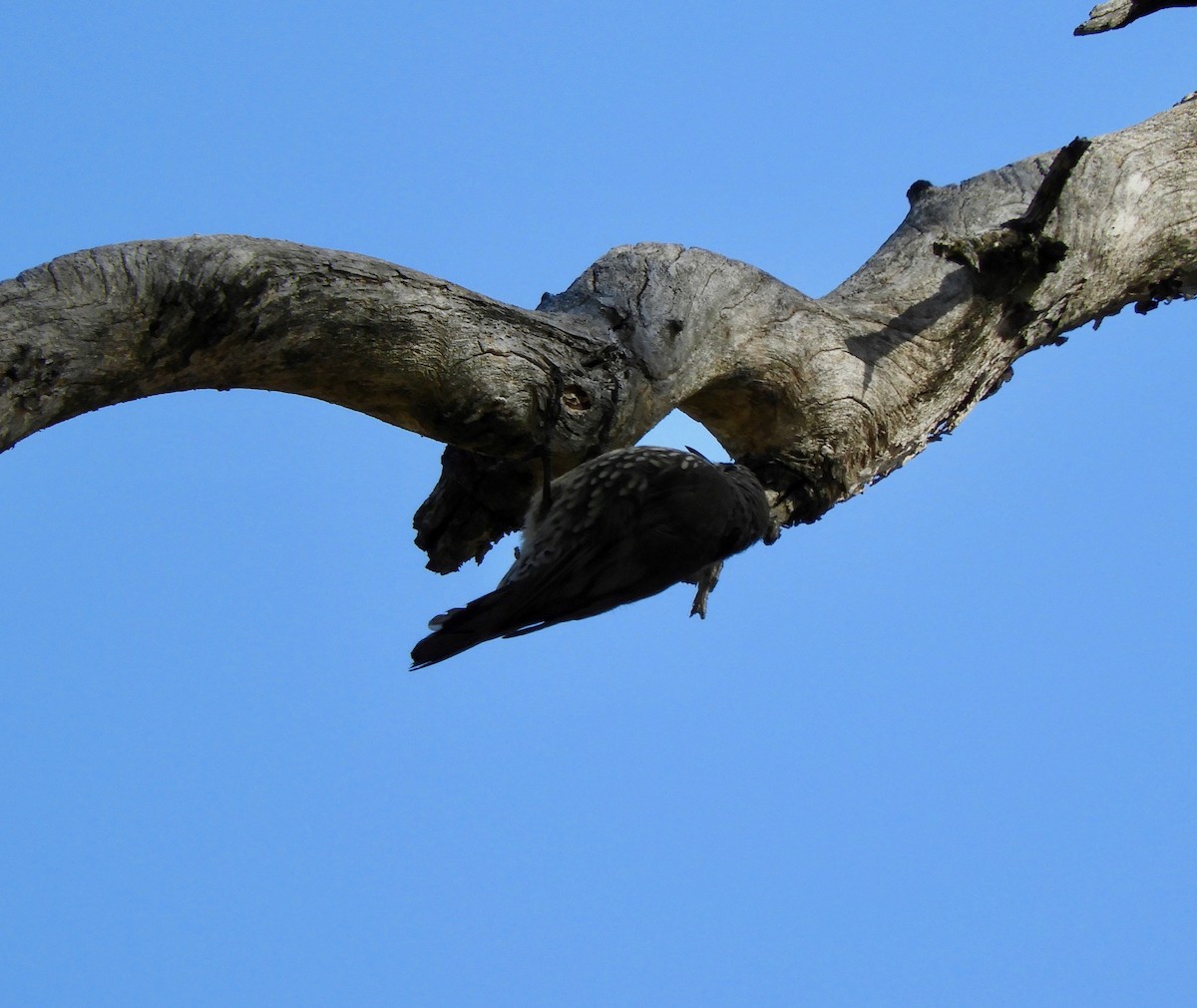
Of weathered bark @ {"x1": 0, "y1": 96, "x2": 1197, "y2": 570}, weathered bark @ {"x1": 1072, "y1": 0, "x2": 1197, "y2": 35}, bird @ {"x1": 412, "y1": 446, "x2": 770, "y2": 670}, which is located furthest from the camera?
weathered bark @ {"x1": 1072, "y1": 0, "x2": 1197, "y2": 35}

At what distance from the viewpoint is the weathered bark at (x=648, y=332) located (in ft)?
6.89

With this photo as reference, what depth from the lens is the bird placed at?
258cm

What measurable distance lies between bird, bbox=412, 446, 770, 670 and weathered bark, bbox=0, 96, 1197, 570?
0.62 ft

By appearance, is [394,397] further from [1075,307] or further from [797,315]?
[1075,307]

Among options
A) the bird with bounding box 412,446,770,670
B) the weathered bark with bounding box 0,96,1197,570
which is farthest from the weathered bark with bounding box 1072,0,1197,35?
the bird with bounding box 412,446,770,670

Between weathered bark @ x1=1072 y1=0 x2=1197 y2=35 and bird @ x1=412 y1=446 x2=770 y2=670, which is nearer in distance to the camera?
bird @ x1=412 y1=446 x2=770 y2=670

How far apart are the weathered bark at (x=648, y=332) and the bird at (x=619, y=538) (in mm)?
189

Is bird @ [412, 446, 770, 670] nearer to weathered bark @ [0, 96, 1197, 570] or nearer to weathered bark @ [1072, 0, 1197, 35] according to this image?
weathered bark @ [0, 96, 1197, 570]

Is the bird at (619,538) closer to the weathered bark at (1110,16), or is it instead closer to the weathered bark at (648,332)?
the weathered bark at (648,332)

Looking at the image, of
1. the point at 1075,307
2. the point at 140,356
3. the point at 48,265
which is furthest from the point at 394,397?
the point at 1075,307

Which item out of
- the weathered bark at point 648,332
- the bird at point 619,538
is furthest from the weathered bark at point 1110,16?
the bird at point 619,538

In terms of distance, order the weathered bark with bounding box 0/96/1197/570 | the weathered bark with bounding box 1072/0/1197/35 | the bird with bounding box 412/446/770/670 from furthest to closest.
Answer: the weathered bark with bounding box 1072/0/1197/35 → the bird with bounding box 412/446/770/670 → the weathered bark with bounding box 0/96/1197/570

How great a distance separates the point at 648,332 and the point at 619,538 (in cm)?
57

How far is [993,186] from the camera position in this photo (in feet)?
12.8
